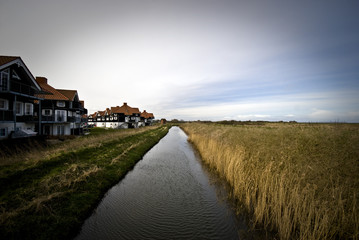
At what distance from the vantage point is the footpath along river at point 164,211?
5793mm

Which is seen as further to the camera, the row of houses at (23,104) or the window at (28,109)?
the window at (28,109)

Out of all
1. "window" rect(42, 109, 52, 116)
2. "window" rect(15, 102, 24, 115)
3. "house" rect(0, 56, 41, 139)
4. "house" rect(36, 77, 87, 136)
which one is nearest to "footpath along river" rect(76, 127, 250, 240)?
"house" rect(0, 56, 41, 139)

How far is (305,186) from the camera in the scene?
6.20 metres

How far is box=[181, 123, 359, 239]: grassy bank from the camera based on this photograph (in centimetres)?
464

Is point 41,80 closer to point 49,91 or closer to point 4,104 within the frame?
point 49,91

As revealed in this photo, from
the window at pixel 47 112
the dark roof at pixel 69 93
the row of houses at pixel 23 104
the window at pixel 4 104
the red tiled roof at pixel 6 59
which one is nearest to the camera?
the red tiled roof at pixel 6 59

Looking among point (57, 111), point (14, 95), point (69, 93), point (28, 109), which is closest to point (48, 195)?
point (14, 95)

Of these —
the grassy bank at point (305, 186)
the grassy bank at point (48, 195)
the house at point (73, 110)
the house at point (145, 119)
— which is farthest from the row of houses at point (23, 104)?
the house at point (145, 119)

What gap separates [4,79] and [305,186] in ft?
96.4

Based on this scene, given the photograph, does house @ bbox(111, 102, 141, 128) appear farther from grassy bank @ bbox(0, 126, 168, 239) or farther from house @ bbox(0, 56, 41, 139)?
grassy bank @ bbox(0, 126, 168, 239)

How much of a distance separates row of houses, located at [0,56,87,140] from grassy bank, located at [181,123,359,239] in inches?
984

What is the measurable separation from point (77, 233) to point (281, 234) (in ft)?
23.1

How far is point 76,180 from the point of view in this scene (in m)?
8.52

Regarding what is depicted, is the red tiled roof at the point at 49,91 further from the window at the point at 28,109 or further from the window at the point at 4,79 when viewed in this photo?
the window at the point at 4,79
